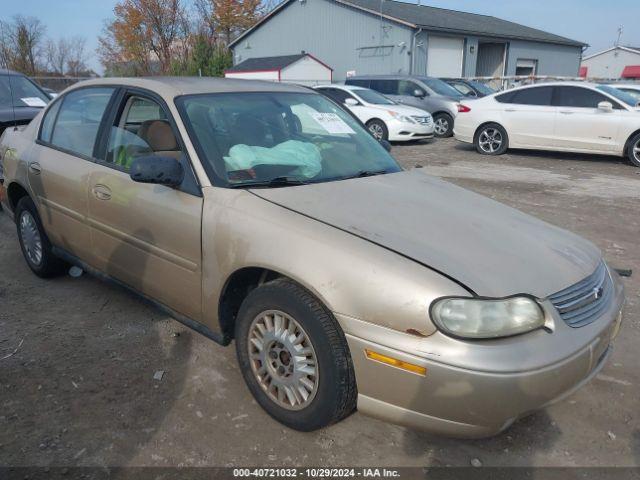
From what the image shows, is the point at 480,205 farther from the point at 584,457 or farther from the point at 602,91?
the point at 602,91

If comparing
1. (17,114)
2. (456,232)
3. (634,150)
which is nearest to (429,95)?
(634,150)

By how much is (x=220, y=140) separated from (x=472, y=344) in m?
1.81

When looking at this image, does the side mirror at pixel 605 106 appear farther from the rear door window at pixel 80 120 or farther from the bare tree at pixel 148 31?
the bare tree at pixel 148 31

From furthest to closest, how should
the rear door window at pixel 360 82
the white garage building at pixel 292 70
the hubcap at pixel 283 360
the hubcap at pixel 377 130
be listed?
the white garage building at pixel 292 70
the rear door window at pixel 360 82
the hubcap at pixel 377 130
the hubcap at pixel 283 360

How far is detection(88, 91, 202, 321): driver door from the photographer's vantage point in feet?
9.61

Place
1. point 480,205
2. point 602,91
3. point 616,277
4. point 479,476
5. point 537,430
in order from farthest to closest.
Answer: point 602,91, point 480,205, point 616,277, point 537,430, point 479,476

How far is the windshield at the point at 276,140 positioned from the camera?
299 centimetres

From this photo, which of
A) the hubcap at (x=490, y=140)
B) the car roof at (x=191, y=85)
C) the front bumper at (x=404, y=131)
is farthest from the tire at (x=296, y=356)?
the front bumper at (x=404, y=131)

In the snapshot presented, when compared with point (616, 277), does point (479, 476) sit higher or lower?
lower

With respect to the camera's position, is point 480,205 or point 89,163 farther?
point 89,163

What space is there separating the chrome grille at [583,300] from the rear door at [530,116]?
926 cm

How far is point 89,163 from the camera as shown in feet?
11.9

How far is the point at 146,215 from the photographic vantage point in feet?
10.2

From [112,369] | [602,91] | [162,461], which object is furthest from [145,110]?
[602,91]
